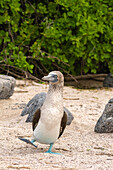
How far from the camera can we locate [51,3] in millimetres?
10117

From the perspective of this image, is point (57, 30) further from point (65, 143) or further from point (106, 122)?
point (65, 143)

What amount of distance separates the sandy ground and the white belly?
0.16m

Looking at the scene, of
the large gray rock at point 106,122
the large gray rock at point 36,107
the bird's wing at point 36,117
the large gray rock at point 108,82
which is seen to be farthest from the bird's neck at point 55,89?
the large gray rock at point 108,82

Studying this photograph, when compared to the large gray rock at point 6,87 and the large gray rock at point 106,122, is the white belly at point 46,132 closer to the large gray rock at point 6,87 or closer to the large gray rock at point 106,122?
the large gray rock at point 106,122

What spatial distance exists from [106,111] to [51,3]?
19.0 ft

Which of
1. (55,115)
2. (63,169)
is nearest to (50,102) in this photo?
(55,115)

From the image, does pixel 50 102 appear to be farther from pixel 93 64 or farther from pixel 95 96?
pixel 93 64

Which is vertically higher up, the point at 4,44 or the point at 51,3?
the point at 51,3

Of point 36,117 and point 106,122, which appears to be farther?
point 106,122

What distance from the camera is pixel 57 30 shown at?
9758 millimetres

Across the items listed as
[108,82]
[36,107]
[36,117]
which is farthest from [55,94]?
[108,82]

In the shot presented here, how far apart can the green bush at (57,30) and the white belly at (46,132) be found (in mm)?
5470

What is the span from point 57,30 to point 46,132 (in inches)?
253

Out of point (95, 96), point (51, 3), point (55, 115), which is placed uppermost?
point (51, 3)
